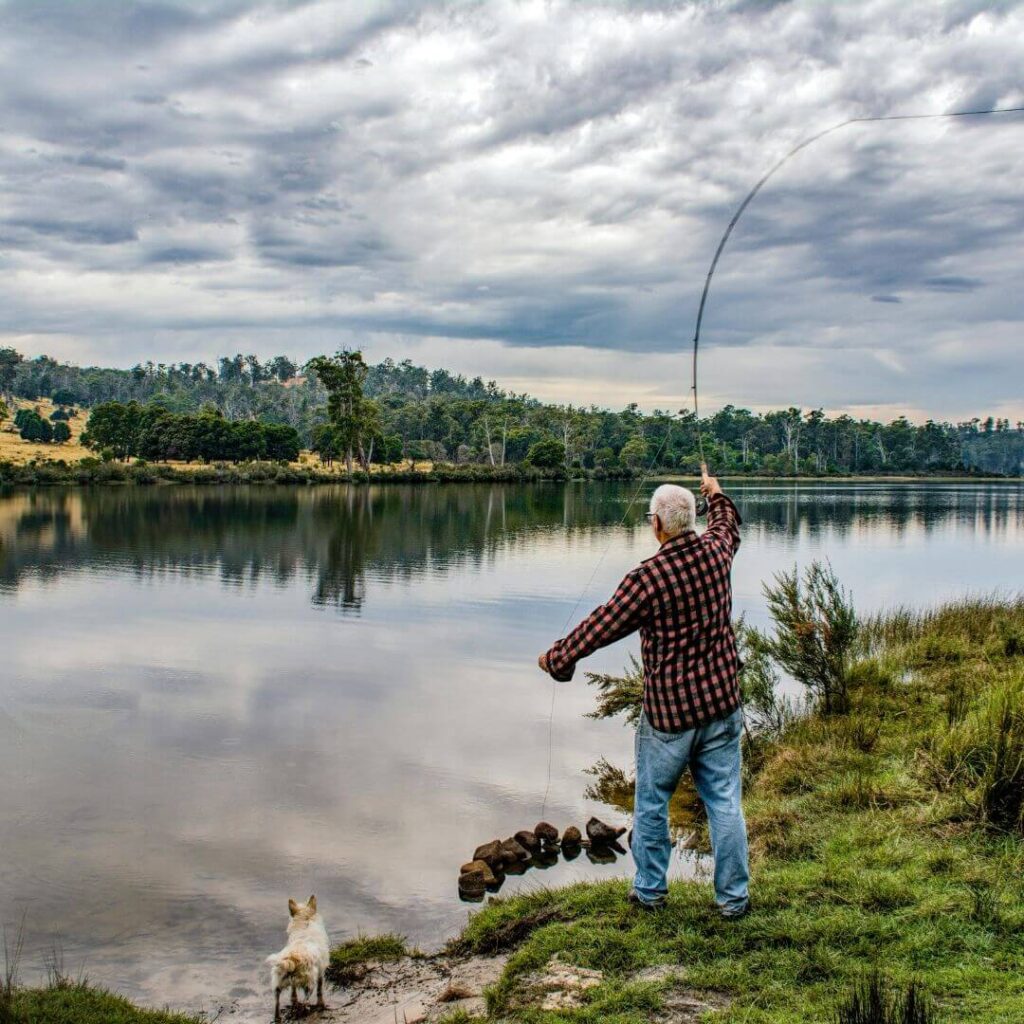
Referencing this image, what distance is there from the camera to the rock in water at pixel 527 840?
9.39 m

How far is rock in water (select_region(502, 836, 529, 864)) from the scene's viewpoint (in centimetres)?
909

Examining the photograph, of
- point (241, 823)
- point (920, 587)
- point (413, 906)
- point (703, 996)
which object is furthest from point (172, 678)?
point (920, 587)

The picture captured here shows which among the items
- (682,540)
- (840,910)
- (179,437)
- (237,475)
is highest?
(179,437)

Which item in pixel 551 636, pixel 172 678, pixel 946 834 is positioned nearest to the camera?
pixel 946 834

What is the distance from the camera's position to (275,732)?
14.2 meters

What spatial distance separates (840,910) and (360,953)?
3762 millimetres

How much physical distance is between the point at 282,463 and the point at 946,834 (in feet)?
342

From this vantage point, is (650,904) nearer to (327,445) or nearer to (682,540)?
(682,540)

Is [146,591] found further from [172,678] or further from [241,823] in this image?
[241,823]

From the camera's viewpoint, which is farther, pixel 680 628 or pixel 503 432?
pixel 503 432

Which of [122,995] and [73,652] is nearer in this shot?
[122,995]

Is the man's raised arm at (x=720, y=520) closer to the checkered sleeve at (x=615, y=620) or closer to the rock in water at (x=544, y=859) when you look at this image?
the checkered sleeve at (x=615, y=620)

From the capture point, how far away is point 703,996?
4.62 m

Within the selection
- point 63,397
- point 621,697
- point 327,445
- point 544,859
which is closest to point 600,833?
point 544,859
